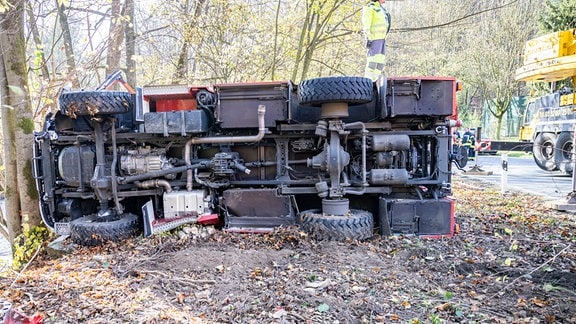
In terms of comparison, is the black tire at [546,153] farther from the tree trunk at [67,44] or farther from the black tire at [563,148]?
the tree trunk at [67,44]

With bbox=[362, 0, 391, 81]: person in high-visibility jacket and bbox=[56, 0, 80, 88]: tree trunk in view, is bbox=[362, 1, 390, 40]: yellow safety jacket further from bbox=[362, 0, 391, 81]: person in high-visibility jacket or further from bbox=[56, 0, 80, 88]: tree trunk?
bbox=[56, 0, 80, 88]: tree trunk

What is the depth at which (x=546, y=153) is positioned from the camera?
39.6ft

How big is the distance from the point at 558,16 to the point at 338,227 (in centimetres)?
1970

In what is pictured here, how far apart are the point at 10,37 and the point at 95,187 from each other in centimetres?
283

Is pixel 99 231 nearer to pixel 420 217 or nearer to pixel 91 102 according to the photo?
pixel 91 102

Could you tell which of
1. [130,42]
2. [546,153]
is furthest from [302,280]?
[546,153]

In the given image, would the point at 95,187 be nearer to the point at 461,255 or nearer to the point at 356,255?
the point at 356,255

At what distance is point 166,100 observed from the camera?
4.86 m

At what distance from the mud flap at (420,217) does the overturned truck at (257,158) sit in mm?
11

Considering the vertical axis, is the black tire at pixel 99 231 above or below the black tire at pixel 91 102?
below

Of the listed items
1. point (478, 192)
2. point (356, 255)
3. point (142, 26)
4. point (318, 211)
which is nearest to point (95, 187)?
point (318, 211)

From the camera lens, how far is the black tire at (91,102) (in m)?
4.14

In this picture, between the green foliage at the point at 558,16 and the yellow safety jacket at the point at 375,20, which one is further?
the green foliage at the point at 558,16

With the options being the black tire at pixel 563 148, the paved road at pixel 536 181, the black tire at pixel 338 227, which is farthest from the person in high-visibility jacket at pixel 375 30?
the black tire at pixel 563 148
